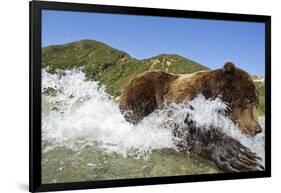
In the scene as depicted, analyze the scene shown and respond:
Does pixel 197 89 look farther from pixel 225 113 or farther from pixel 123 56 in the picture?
pixel 123 56

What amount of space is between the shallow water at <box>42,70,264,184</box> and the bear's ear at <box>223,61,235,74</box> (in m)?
0.33

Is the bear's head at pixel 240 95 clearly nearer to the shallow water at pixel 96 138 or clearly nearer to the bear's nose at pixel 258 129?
the bear's nose at pixel 258 129

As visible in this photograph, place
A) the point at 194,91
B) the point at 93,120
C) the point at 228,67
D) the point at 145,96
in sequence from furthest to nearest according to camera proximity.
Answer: the point at 228,67, the point at 194,91, the point at 145,96, the point at 93,120

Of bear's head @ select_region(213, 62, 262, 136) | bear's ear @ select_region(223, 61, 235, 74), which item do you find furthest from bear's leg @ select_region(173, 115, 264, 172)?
bear's ear @ select_region(223, 61, 235, 74)

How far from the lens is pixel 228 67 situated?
4297mm

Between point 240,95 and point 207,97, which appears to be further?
point 240,95

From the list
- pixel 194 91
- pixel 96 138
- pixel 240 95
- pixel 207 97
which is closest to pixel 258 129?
pixel 240 95

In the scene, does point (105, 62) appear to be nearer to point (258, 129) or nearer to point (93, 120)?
point (93, 120)

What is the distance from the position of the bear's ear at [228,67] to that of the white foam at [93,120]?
348mm

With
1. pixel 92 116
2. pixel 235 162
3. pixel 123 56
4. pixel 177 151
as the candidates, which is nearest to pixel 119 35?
pixel 123 56

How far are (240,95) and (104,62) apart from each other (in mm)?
1080

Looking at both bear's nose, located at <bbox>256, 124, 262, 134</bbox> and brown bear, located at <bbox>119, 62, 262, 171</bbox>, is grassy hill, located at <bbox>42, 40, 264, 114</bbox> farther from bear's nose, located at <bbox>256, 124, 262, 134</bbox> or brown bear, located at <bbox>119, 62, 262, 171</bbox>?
bear's nose, located at <bbox>256, 124, 262, 134</bbox>

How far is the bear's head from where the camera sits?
4273mm

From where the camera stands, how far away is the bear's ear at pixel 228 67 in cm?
428
